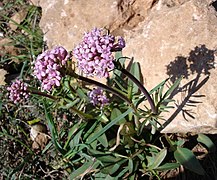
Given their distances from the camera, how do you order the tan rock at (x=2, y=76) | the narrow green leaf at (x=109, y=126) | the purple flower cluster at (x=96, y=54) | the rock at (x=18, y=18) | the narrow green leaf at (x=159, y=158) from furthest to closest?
the rock at (x=18, y=18) → the tan rock at (x=2, y=76) → the narrow green leaf at (x=159, y=158) → the narrow green leaf at (x=109, y=126) → the purple flower cluster at (x=96, y=54)

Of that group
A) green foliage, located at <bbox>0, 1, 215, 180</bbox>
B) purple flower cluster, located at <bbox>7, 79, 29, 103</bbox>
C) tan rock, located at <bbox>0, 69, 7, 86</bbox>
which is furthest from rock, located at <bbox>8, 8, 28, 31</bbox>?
purple flower cluster, located at <bbox>7, 79, 29, 103</bbox>

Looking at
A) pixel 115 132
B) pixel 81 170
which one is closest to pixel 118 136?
pixel 115 132

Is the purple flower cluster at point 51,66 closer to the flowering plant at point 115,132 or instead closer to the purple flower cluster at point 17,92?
the purple flower cluster at point 17,92

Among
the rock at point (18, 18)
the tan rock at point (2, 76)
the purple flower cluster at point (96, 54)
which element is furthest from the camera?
the rock at point (18, 18)

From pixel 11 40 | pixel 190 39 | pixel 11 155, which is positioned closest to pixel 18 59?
pixel 11 40

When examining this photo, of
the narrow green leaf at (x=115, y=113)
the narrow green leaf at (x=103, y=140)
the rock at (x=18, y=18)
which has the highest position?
the rock at (x=18, y=18)

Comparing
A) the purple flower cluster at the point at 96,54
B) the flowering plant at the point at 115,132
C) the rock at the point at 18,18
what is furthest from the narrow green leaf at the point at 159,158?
the rock at the point at 18,18

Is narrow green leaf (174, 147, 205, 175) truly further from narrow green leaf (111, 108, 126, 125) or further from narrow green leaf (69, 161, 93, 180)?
narrow green leaf (69, 161, 93, 180)

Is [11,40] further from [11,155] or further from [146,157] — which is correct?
[146,157]
